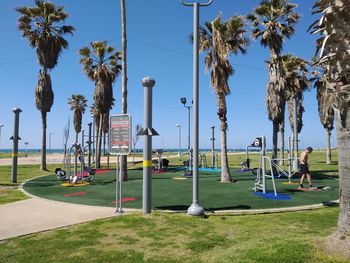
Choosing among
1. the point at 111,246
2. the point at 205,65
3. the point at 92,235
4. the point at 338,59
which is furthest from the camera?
the point at 205,65

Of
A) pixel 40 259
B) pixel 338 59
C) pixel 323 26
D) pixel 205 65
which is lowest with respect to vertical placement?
pixel 40 259

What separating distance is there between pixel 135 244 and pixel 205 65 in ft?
39.3

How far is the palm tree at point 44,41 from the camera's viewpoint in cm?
2559

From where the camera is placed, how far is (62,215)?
9117 millimetres

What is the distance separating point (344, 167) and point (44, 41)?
2491cm

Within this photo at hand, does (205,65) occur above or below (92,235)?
above

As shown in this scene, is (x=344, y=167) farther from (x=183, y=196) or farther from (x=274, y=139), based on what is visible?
(x=274, y=139)

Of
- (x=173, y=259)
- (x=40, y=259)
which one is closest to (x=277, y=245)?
(x=173, y=259)

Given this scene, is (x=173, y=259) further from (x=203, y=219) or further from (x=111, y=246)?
(x=203, y=219)

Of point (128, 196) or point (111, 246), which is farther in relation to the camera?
point (128, 196)

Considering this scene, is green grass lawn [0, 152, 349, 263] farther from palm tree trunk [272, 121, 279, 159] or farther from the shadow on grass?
palm tree trunk [272, 121, 279, 159]

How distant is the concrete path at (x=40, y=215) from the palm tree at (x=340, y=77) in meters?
5.67

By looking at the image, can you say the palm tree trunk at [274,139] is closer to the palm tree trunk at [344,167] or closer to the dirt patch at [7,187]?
the dirt patch at [7,187]

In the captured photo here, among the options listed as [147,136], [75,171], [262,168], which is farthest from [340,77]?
[75,171]
